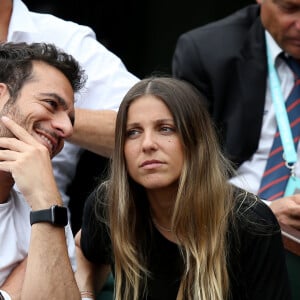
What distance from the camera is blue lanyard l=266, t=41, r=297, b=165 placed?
4.37 meters

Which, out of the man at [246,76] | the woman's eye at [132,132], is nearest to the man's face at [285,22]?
the man at [246,76]

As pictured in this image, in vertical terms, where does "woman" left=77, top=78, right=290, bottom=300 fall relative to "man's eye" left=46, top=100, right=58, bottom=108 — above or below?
below

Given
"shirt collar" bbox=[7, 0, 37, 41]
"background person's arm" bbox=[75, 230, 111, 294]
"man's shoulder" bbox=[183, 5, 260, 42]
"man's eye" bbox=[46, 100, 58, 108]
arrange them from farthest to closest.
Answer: "man's shoulder" bbox=[183, 5, 260, 42] → "shirt collar" bbox=[7, 0, 37, 41] → "background person's arm" bbox=[75, 230, 111, 294] → "man's eye" bbox=[46, 100, 58, 108]

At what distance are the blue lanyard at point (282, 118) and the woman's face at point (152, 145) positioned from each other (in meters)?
0.94

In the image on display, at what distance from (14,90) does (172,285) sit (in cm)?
88

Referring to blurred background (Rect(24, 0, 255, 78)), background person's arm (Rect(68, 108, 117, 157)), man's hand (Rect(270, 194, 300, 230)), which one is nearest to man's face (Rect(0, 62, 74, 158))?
background person's arm (Rect(68, 108, 117, 157))

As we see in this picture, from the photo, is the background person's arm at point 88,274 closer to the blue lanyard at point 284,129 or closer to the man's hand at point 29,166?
the man's hand at point 29,166

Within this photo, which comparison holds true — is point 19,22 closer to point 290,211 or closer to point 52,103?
point 52,103

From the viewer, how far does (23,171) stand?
341 centimetres

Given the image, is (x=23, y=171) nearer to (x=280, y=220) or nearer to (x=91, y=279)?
(x=91, y=279)

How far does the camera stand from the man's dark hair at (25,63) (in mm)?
3602

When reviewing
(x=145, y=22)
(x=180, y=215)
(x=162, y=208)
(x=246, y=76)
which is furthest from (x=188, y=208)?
(x=145, y=22)

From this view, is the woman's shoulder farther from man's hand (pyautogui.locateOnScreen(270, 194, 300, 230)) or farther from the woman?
man's hand (pyautogui.locateOnScreen(270, 194, 300, 230))

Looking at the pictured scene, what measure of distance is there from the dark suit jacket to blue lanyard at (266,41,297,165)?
0.04m
